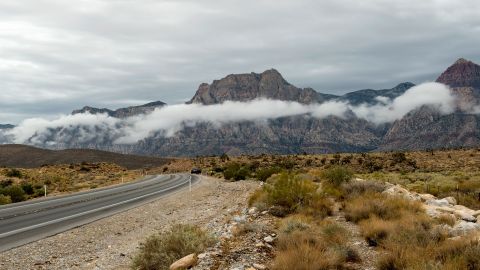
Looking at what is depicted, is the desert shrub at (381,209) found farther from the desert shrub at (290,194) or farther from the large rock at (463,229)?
the large rock at (463,229)

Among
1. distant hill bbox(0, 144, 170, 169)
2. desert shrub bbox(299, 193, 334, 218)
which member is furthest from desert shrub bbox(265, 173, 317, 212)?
distant hill bbox(0, 144, 170, 169)

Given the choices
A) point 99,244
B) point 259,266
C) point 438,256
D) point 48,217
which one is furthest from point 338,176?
point 259,266

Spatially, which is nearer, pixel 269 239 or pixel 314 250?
pixel 314 250

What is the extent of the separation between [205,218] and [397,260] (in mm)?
13206

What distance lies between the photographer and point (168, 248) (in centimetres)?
1102

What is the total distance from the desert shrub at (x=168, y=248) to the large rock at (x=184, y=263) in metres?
0.46

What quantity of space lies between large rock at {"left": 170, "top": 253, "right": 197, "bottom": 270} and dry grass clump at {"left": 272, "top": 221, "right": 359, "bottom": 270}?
1.83m

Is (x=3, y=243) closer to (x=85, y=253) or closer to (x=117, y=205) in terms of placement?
(x=85, y=253)

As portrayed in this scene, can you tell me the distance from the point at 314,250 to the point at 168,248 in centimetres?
368

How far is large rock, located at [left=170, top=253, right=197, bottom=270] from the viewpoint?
31.6ft

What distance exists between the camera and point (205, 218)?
2138 centimetres

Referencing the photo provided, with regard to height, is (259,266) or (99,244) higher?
(259,266)

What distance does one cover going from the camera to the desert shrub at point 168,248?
420 inches

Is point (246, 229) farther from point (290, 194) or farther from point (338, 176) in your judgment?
point (338, 176)
